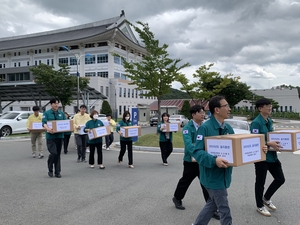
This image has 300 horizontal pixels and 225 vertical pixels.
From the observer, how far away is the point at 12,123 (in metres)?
17.8

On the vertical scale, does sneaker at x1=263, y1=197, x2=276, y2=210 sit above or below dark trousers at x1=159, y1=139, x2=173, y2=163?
below

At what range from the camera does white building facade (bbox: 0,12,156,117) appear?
176ft

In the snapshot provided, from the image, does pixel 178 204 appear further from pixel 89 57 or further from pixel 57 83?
pixel 89 57

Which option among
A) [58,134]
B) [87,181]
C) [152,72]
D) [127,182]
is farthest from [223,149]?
[152,72]

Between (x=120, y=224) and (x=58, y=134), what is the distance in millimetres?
3621

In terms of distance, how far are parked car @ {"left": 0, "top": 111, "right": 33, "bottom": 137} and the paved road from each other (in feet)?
33.2

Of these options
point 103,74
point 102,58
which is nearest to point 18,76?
point 103,74

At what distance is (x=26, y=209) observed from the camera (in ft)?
14.9

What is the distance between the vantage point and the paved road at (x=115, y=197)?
13.7 feet

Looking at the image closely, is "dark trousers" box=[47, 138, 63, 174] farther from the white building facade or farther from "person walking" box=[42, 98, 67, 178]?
the white building facade

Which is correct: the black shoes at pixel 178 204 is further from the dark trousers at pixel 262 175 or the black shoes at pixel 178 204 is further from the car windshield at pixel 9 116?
the car windshield at pixel 9 116

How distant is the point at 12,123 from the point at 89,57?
3910 cm

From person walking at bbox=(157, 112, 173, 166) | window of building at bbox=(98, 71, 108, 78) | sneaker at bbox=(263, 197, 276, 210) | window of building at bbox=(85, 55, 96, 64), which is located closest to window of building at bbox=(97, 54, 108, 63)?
window of building at bbox=(85, 55, 96, 64)

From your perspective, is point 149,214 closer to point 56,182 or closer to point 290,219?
point 290,219
